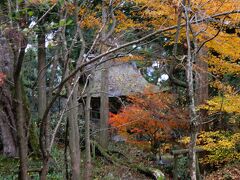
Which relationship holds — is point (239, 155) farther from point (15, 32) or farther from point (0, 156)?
point (15, 32)

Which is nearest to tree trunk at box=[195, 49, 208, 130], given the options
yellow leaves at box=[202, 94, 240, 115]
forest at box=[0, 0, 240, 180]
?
forest at box=[0, 0, 240, 180]

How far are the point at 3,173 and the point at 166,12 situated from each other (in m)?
5.73

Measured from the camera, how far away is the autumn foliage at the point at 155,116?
12.3m

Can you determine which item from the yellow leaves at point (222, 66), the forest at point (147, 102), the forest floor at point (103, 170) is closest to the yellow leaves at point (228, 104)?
the forest at point (147, 102)

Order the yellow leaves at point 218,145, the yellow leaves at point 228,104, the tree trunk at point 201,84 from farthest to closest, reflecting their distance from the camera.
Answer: the tree trunk at point 201,84 → the yellow leaves at point 218,145 → the yellow leaves at point 228,104

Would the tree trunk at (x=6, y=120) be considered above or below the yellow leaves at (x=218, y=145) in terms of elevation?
above

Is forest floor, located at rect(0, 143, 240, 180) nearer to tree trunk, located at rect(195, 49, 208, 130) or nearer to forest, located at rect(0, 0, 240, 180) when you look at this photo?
forest, located at rect(0, 0, 240, 180)

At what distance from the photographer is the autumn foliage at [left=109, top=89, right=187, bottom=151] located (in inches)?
484

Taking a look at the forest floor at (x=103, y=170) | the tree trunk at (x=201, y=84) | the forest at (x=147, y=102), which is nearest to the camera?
the forest at (x=147, y=102)

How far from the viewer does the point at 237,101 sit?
30.1 ft

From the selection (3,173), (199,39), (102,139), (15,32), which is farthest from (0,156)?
(15,32)

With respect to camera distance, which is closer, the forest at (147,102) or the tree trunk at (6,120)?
the forest at (147,102)

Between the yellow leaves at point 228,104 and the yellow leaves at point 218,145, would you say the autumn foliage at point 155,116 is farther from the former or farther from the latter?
the yellow leaves at point 228,104

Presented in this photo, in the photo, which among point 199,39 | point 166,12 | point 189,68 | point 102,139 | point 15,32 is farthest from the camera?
point 102,139
